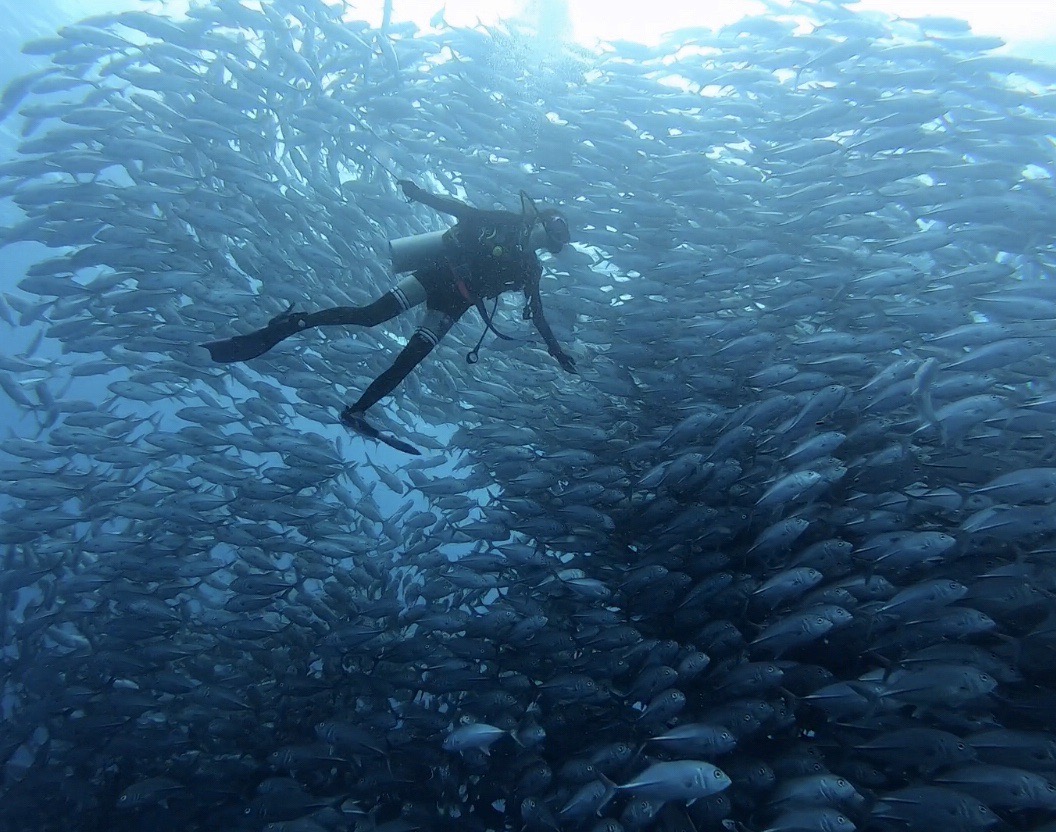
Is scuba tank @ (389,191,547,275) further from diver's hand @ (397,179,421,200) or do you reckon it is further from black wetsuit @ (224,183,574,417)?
diver's hand @ (397,179,421,200)

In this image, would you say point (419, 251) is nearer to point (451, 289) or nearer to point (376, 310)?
point (451, 289)

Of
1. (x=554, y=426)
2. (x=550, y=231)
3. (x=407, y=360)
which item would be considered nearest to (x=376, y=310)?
(x=407, y=360)

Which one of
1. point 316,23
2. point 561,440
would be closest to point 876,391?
point 561,440

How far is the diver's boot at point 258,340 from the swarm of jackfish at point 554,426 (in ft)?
4.43

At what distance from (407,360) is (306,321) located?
1.06 m

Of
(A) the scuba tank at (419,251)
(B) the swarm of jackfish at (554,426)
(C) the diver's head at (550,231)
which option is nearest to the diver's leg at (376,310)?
(A) the scuba tank at (419,251)

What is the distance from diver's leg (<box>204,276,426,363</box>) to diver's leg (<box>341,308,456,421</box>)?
298 mm

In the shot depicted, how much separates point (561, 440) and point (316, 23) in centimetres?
608

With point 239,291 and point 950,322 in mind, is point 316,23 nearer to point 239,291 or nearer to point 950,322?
point 239,291

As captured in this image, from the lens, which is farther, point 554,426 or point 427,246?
point 554,426

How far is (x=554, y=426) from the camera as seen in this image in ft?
22.9

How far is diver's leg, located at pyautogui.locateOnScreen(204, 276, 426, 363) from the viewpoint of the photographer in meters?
5.28

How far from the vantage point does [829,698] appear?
4203mm

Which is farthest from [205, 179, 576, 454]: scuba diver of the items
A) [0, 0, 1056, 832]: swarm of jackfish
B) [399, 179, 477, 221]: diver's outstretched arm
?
[0, 0, 1056, 832]: swarm of jackfish
